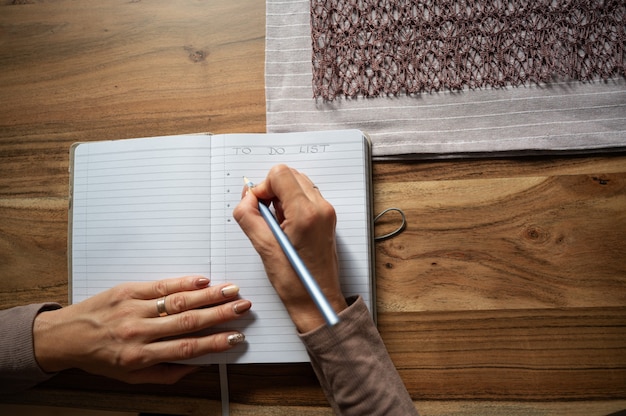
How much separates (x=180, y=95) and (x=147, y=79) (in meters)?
0.06

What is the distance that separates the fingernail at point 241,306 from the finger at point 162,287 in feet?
0.20

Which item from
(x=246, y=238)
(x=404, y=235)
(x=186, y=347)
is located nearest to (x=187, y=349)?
(x=186, y=347)

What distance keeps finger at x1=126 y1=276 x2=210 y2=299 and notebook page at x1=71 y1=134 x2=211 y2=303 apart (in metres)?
0.03

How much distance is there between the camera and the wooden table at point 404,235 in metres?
0.61

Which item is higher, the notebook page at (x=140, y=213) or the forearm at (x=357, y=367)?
the notebook page at (x=140, y=213)

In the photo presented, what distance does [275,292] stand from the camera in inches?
24.0

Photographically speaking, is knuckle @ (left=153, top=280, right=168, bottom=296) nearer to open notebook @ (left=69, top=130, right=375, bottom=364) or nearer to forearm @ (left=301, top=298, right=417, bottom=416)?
open notebook @ (left=69, top=130, right=375, bottom=364)

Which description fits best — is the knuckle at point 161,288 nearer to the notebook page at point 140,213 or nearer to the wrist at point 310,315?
the notebook page at point 140,213

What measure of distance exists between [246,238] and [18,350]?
35cm

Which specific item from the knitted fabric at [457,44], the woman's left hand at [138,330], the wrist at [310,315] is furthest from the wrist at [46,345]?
the knitted fabric at [457,44]

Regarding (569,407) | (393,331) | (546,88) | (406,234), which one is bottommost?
(569,407)

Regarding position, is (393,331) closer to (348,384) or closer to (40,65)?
(348,384)

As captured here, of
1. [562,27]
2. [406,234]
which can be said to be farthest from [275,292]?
[562,27]

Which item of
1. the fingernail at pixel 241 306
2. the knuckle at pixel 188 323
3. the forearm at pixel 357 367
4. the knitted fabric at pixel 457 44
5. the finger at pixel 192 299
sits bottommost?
the forearm at pixel 357 367
